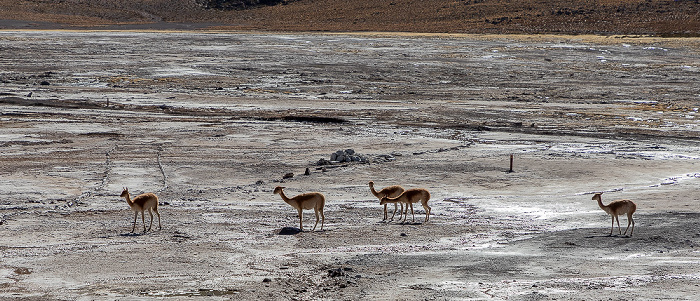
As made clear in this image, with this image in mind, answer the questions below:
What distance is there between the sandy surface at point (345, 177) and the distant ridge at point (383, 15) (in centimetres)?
3006

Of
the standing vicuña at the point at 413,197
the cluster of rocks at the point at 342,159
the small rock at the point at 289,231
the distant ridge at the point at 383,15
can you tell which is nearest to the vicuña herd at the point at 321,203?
the standing vicuña at the point at 413,197

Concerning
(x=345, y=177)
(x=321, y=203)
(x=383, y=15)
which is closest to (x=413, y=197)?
(x=321, y=203)

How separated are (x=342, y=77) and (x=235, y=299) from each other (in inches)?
1242

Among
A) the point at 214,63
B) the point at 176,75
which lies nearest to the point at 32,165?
the point at 176,75

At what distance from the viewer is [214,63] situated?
46.8 metres

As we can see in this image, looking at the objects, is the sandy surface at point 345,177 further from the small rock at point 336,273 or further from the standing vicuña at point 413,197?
the standing vicuña at point 413,197

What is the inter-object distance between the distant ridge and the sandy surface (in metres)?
30.1

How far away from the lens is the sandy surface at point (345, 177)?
1177 centimetres

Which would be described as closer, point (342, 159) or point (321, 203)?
point (321, 203)

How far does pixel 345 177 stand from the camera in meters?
19.9

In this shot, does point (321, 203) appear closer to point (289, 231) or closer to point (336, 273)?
point (289, 231)

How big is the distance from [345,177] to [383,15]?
2696 inches

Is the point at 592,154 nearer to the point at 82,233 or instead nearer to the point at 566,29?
the point at 82,233

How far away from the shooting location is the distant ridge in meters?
75.0
